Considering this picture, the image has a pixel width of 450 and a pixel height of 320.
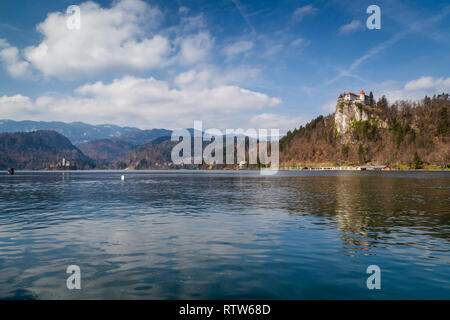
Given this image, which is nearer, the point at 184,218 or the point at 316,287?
the point at 316,287

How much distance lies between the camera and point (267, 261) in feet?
51.5

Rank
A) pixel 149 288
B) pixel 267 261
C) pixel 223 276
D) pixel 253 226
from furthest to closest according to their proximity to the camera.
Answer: pixel 253 226
pixel 267 261
pixel 223 276
pixel 149 288

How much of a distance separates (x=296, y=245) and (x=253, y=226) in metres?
6.74

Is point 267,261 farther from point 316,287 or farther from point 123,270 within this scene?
point 123,270

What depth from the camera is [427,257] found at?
52.4 feet

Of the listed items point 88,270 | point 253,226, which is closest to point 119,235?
point 88,270

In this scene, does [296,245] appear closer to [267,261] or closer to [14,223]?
[267,261]

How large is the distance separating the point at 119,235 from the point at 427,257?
19.8 m

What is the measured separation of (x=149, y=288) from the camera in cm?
1198
